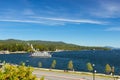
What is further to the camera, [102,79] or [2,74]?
[102,79]

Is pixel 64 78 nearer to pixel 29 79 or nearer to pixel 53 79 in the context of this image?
pixel 53 79

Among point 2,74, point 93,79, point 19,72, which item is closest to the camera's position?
point 2,74

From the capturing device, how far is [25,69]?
36531mm

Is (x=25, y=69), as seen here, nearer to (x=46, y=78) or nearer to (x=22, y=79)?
(x=22, y=79)

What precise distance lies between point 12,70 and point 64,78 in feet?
144

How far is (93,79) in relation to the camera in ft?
251

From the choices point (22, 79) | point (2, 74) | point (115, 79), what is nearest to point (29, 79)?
point (22, 79)

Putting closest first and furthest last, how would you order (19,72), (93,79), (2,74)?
(2,74) → (19,72) → (93,79)

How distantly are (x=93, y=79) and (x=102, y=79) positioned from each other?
3387mm

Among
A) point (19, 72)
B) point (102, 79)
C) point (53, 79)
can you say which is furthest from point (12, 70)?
point (102, 79)

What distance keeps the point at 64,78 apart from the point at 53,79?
3.53m

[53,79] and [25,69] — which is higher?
[25,69]

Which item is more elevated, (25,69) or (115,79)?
(25,69)

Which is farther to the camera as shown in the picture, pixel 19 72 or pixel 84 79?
pixel 84 79
